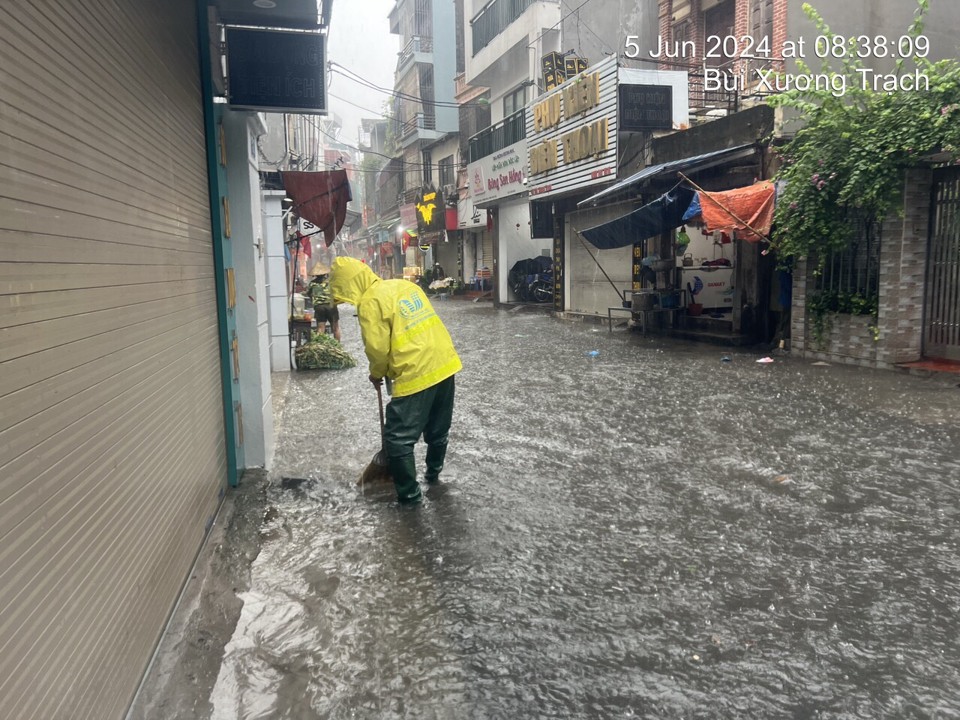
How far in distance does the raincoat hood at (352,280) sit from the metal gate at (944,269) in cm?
754

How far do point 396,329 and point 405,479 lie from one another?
97 cm

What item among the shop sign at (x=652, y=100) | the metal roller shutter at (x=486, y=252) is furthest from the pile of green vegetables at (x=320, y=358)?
the metal roller shutter at (x=486, y=252)

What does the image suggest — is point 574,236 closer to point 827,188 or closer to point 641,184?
point 641,184

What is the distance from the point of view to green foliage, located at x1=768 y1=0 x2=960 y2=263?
799 centimetres

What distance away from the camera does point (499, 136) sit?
22.5m

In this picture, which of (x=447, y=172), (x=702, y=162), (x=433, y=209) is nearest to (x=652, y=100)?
(x=702, y=162)

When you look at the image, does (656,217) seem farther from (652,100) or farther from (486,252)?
(486,252)

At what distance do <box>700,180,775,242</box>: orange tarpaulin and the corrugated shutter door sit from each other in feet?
27.1

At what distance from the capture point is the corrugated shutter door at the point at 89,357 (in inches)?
→ 65.8

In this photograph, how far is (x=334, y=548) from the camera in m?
3.96

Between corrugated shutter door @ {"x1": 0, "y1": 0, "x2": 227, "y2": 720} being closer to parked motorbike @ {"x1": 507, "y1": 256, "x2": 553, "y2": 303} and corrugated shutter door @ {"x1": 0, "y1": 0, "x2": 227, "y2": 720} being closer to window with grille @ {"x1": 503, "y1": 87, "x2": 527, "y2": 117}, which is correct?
parked motorbike @ {"x1": 507, "y1": 256, "x2": 553, "y2": 303}

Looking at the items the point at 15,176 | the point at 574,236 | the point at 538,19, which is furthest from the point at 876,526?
the point at 538,19

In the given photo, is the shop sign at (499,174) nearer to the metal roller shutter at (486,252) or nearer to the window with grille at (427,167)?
the metal roller shutter at (486,252)

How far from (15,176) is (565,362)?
9.40 meters
